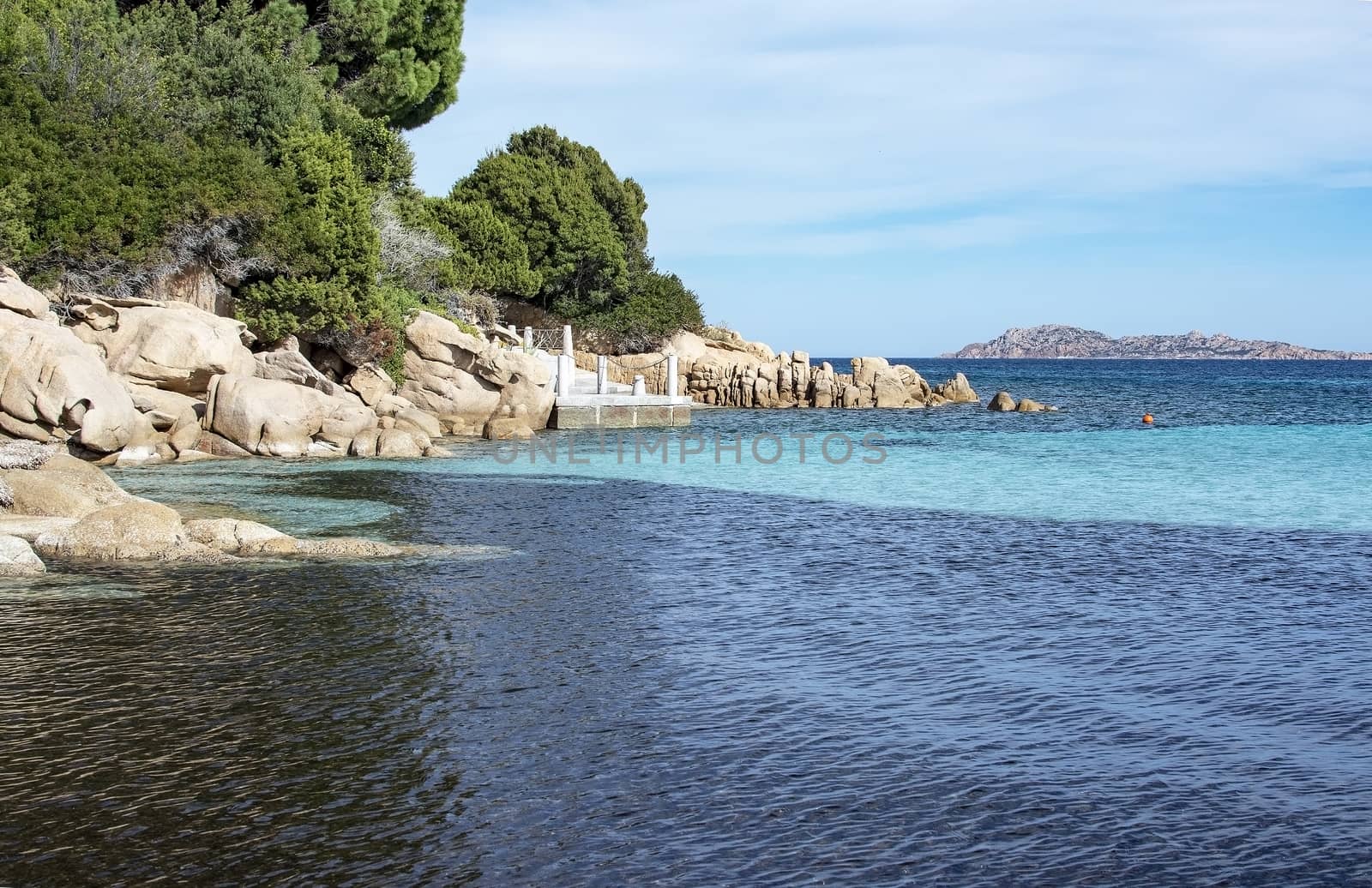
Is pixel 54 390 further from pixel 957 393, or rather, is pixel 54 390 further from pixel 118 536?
pixel 957 393

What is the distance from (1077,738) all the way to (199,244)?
94.2 ft

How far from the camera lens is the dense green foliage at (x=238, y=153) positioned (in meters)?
29.7

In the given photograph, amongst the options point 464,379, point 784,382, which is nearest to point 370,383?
point 464,379

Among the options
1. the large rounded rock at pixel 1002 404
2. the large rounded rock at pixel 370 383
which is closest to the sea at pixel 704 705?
the large rounded rock at pixel 370 383

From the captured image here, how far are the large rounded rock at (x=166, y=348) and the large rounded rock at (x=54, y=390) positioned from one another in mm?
2619

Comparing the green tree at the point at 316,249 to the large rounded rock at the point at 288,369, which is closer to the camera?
the large rounded rock at the point at 288,369

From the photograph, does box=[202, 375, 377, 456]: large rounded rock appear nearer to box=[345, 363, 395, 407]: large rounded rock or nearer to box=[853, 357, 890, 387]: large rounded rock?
box=[345, 363, 395, 407]: large rounded rock

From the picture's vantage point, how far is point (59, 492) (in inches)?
659

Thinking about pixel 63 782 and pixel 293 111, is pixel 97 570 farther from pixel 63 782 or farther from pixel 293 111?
pixel 293 111

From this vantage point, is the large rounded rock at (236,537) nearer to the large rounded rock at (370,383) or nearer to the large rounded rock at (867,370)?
the large rounded rock at (370,383)

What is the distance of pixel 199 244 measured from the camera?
31.9 meters
